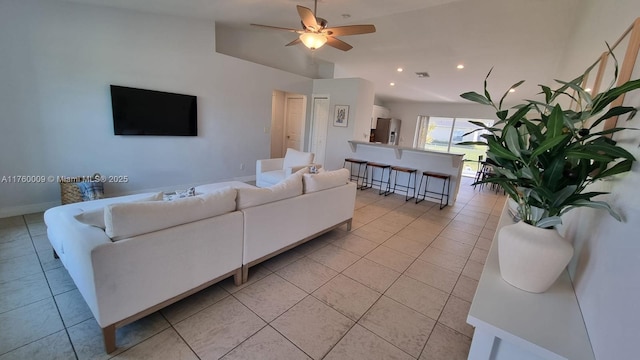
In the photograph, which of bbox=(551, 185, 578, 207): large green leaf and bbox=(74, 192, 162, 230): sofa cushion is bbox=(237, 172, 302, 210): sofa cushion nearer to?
bbox=(74, 192, 162, 230): sofa cushion

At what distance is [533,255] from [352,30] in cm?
303

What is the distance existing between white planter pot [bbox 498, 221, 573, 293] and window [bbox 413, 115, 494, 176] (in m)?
9.05

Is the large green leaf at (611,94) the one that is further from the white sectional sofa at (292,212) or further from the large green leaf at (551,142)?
the white sectional sofa at (292,212)

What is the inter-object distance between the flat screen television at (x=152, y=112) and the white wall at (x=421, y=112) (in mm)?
8418

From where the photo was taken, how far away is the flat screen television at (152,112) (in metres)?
4.05

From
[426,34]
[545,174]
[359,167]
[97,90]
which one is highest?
[426,34]

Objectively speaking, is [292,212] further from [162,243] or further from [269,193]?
[162,243]

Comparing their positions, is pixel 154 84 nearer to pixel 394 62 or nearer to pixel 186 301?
pixel 186 301

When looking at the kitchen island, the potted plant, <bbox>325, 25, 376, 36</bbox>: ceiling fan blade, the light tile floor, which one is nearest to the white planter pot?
the potted plant

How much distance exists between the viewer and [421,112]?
10367 mm

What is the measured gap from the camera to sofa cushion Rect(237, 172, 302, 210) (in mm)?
2242

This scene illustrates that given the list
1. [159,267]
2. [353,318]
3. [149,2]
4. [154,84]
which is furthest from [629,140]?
[154,84]

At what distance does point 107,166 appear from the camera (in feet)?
13.5

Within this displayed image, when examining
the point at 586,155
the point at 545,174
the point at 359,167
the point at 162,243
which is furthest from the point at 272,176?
the point at 586,155
